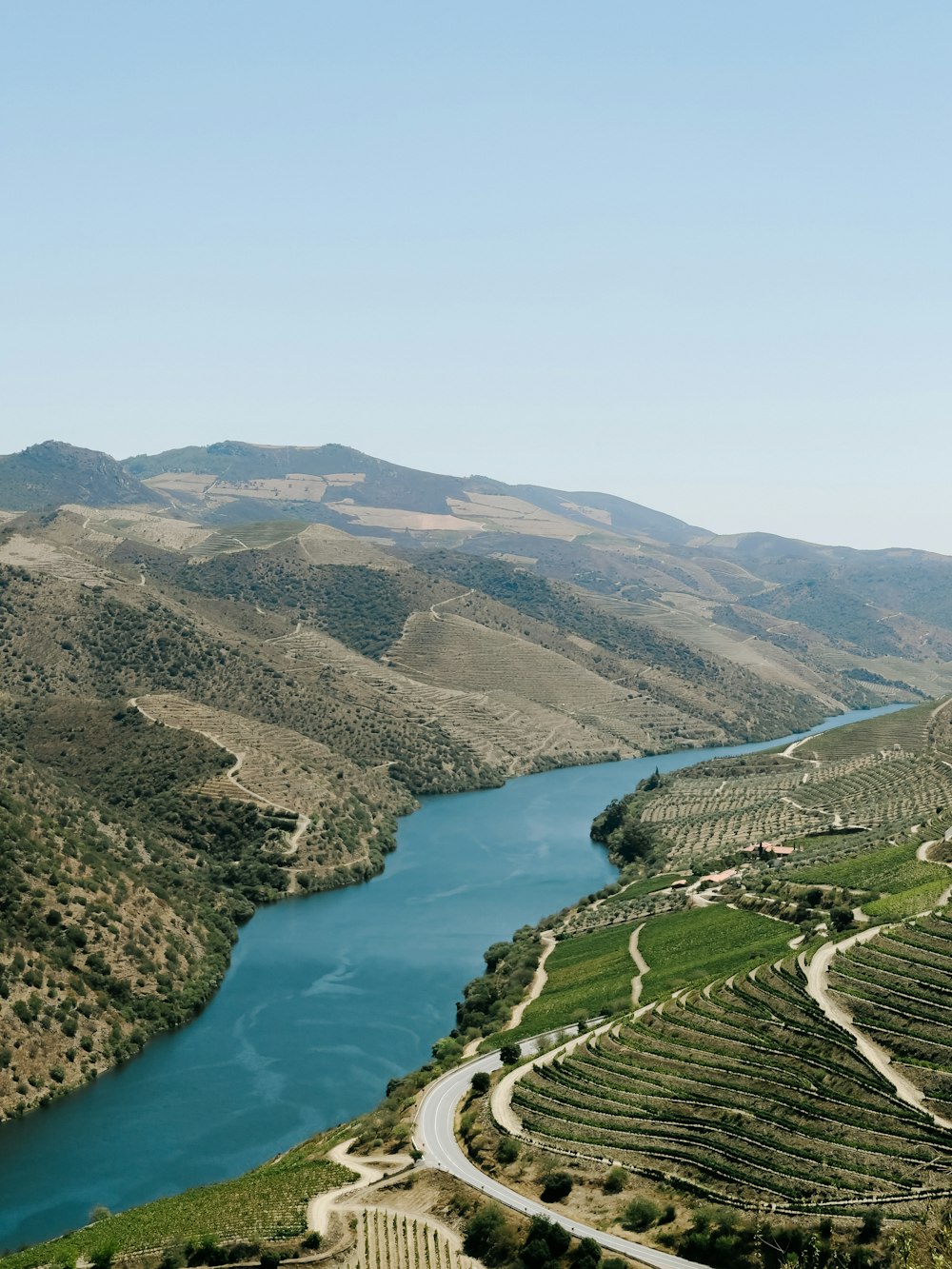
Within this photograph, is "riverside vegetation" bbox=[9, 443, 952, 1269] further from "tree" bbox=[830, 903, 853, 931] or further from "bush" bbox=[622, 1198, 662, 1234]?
"bush" bbox=[622, 1198, 662, 1234]

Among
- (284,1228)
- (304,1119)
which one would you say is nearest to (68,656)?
(304,1119)

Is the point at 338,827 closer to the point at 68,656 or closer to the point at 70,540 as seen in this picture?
the point at 68,656

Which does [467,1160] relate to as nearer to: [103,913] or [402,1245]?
[402,1245]

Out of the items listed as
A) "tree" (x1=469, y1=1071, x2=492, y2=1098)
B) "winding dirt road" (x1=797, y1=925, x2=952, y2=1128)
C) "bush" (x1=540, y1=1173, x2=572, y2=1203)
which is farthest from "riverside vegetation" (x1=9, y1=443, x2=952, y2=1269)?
"tree" (x1=469, y1=1071, x2=492, y2=1098)

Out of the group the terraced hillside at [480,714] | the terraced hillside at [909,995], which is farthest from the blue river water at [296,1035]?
the terraced hillside at [480,714]

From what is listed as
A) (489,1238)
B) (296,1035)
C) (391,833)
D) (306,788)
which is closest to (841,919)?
(489,1238)

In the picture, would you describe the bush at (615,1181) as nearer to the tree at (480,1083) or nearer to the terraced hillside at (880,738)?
the tree at (480,1083)
